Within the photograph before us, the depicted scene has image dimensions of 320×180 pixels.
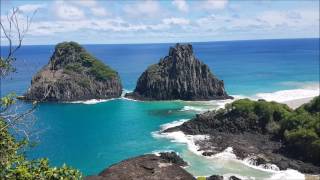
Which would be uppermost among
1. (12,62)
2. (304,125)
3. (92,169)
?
(12,62)

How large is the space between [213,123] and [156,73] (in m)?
60.4

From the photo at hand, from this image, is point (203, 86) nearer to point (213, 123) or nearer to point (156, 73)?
point (156, 73)

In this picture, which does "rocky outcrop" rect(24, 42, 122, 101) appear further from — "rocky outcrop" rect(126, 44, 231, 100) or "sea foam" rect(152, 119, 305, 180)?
"sea foam" rect(152, 119, 305, 180)

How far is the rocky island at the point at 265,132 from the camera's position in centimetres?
7581

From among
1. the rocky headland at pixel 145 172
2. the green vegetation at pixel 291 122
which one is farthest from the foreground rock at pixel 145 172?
the green vegetation at pixel 291 122

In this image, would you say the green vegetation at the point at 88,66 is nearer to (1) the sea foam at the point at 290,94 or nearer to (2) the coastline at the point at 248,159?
(2) the coastline at the point at 248,159

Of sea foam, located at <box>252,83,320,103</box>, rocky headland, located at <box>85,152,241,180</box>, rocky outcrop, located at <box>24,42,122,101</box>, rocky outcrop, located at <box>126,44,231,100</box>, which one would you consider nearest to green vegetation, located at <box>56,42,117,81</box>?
rocky outcrop, located at <box>24,42,122,101</box>

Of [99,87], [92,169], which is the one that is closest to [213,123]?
[92,169]

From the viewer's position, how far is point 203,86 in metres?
152

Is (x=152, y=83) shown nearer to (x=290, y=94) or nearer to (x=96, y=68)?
(x=96, y=68)

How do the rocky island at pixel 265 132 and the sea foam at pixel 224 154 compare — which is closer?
the sea foam at pixel 224 154

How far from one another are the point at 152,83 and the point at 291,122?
7114 cm

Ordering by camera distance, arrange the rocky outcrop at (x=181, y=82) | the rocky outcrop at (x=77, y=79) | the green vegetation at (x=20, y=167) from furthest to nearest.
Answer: the rocky outcrop at (x=77, y=79) → the rocky outcrop at (x=181, y=82) → the green vegetation at (x=20, y=167)

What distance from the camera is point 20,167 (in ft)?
60.8
